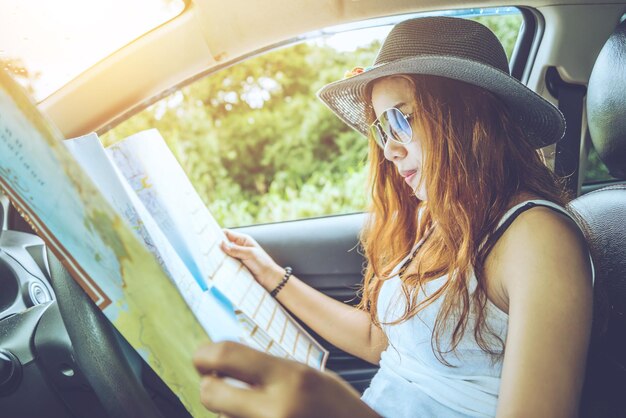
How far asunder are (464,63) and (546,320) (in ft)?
1.69

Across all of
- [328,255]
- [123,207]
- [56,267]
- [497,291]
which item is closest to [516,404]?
[497,291]

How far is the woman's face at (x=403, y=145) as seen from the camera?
1.19 meters

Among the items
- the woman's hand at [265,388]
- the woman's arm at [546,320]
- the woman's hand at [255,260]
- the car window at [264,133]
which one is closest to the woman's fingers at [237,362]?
the woman's hand at [265,388]

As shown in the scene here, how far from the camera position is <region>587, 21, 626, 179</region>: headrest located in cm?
Result: 119

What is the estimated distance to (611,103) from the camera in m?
1.22

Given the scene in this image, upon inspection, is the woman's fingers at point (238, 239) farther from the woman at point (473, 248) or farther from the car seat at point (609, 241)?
the car seat at point (609, 241)

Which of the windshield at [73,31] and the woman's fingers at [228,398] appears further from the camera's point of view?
the windshield at [73,31]

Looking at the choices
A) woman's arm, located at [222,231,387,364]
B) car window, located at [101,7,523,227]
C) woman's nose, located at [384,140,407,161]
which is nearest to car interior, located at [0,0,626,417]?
woman's arm, located at [222,231,387,364]

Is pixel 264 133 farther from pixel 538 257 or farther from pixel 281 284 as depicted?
pixel 538 257

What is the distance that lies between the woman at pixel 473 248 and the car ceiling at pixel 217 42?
1.00 ft

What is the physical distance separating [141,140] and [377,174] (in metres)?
0.75

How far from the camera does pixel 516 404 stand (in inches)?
32.0

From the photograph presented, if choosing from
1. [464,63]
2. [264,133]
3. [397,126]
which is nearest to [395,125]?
[397,126]

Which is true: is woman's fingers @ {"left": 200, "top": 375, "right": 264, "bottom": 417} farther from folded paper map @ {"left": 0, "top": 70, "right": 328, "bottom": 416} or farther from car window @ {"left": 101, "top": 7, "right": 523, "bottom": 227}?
car window @ {"left": 101, "top": 7, "right": 523, "bottom": 227}
